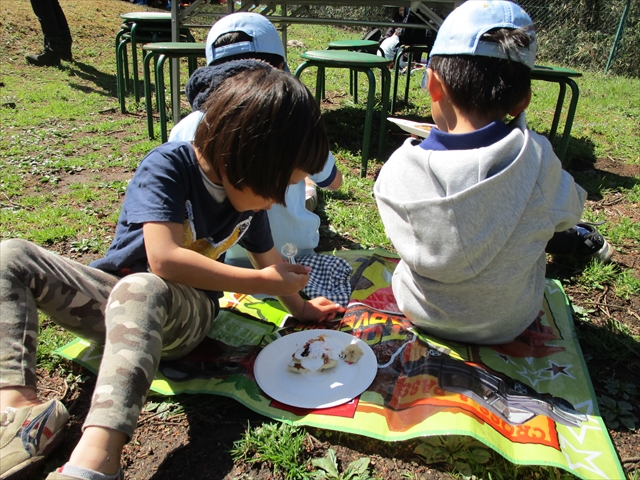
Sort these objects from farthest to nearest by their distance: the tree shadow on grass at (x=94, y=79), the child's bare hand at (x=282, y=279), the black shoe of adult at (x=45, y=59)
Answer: the black shoe of adult at (x=45, y=59) < the tree shadow on grass at (x=94, y=79) < the child's bare hand at (x=282, y=279)

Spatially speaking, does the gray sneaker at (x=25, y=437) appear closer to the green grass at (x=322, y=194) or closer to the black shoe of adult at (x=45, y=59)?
the green grass at (x=322, y=194)

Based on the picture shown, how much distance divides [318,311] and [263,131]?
32.2 inches

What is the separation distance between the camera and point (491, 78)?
152 cm

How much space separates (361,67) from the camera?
3.40 meters

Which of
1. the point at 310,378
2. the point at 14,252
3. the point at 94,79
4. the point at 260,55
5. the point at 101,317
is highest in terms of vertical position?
the point at 260,55

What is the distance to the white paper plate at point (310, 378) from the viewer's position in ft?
4.86

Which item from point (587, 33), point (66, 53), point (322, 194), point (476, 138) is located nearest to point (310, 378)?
point (476, 138)

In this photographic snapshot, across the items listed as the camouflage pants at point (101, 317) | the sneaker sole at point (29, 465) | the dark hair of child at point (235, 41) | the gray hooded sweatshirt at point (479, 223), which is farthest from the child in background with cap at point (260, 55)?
the sneaker sole at point (29, 465)

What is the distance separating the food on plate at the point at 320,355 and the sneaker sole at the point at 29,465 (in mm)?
660

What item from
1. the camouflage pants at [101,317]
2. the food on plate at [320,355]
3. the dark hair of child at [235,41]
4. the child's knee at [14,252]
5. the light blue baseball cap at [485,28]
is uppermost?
the light blue baseball cap at [485,28]

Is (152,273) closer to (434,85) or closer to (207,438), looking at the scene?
(207,438)

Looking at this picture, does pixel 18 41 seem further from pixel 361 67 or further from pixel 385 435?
pixel 385 435

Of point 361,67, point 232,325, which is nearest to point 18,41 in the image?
point 361,67

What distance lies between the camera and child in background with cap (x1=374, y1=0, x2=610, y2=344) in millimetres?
1433
